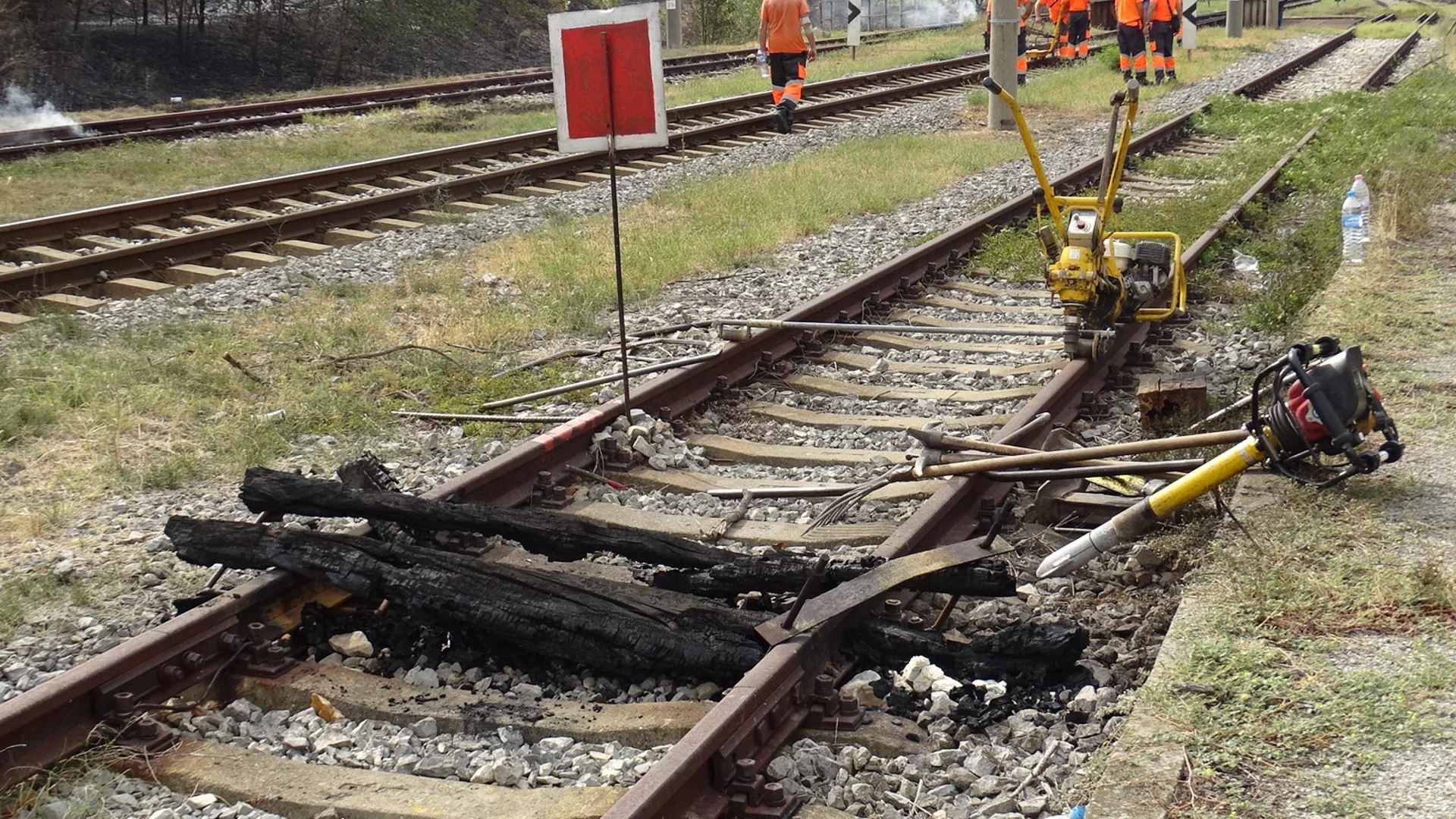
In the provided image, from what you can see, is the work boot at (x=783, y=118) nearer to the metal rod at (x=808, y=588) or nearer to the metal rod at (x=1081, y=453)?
the metal rod at (x=1081, y=453)

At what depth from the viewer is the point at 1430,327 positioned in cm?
681

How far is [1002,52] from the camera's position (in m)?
17.5

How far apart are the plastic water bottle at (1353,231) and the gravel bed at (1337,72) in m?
11.5

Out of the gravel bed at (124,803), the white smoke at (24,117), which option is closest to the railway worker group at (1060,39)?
the white smoke at (24,117)

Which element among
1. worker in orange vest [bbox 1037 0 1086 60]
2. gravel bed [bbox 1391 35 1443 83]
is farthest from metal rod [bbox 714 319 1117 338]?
worker in orange vest [bbox 1037 0 1086 60]

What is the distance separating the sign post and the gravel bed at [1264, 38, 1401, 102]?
1514cm

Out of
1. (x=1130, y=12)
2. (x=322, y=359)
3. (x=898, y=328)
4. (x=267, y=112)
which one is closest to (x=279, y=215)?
(x=322, y=359)

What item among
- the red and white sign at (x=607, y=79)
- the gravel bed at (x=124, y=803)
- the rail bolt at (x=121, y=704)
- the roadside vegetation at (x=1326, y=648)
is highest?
the red and white sign at (x=607, y=79)

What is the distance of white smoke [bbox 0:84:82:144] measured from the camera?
1797cm

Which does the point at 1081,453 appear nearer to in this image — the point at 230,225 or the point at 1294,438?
the point at 1294,438

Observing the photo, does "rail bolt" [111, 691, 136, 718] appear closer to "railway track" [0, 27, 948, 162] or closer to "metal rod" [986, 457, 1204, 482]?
"metal rod" [986, 457, 1204, 482]

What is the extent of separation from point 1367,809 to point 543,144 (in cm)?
1382

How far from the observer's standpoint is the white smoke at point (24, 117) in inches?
707

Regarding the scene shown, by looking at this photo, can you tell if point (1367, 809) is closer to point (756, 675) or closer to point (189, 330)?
point (756, 675)
